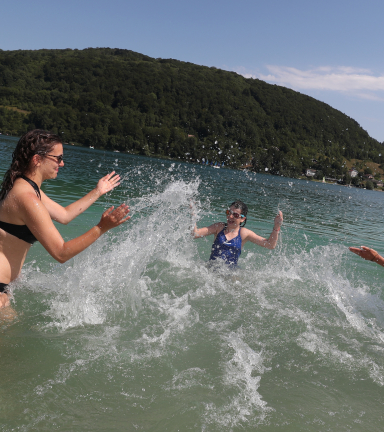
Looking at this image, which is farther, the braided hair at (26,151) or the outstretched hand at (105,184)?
the outstretched hand at (105,184)

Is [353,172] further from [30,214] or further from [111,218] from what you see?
[30,214]

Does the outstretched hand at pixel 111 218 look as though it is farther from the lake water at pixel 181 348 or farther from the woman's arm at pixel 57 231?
the lake water at pixel 181 348

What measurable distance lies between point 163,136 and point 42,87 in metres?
58.6

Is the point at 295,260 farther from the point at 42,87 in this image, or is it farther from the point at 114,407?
the point at 42,87

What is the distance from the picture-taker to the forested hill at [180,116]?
297 ft

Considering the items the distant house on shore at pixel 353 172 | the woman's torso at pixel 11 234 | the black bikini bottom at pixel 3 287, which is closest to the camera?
the woman's torso at pixel 11 234

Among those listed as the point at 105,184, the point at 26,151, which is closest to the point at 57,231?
the point at 26,151

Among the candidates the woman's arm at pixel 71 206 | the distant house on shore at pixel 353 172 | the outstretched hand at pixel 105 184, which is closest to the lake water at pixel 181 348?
the woman's arm at pixel 71 206

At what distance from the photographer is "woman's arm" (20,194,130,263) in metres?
2.71

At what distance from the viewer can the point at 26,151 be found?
10.0ft

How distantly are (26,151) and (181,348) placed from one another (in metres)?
2.68

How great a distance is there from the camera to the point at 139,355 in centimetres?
372

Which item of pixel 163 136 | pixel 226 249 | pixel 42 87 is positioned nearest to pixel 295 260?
pixel 226 249

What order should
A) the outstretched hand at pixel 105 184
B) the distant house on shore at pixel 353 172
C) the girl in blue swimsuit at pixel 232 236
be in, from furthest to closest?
the distant house on shore at pixel 353 172 → the girl in blue swimsuit at pixel 232 236 → the outstretched hand at pixel 105 184
